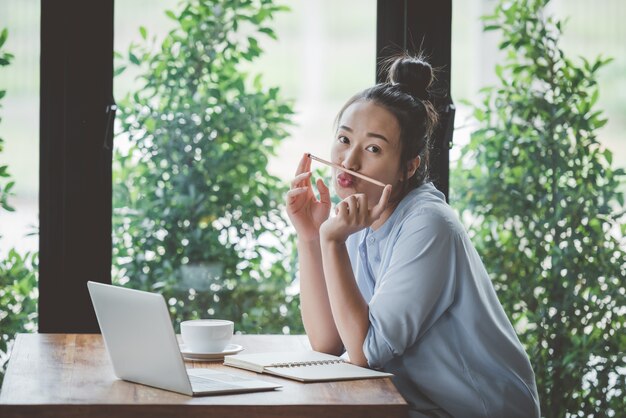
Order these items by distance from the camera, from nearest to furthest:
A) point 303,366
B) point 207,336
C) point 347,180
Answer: point 303,366, point 207,336, point 347,180

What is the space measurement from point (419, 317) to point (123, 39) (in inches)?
54.5

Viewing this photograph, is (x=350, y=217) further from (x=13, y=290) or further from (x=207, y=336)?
(x=13, y=290)

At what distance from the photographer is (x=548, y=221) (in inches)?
114

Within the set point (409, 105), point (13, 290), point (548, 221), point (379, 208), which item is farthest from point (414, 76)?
point (13, 290)

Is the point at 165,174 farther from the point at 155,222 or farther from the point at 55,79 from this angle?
the point at 55,79

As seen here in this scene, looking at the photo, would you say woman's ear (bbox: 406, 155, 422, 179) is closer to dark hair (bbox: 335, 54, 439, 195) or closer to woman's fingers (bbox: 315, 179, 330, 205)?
dark hair (bbox: 335, 54, 439, 195)

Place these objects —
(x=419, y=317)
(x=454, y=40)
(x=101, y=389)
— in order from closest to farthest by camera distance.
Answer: (x=101, y=389) < (x=419, y=317) < (x=454, y=40)

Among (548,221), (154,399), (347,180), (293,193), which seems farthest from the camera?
(548,221)

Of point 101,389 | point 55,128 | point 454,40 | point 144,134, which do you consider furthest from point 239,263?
point 101,389

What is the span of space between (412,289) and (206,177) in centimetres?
110

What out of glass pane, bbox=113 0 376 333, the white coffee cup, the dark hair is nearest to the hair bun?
the dark hair

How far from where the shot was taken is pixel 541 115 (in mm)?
2889

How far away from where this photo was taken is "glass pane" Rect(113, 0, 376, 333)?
8.98ft

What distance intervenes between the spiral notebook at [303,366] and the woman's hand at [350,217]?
262 millimetres
